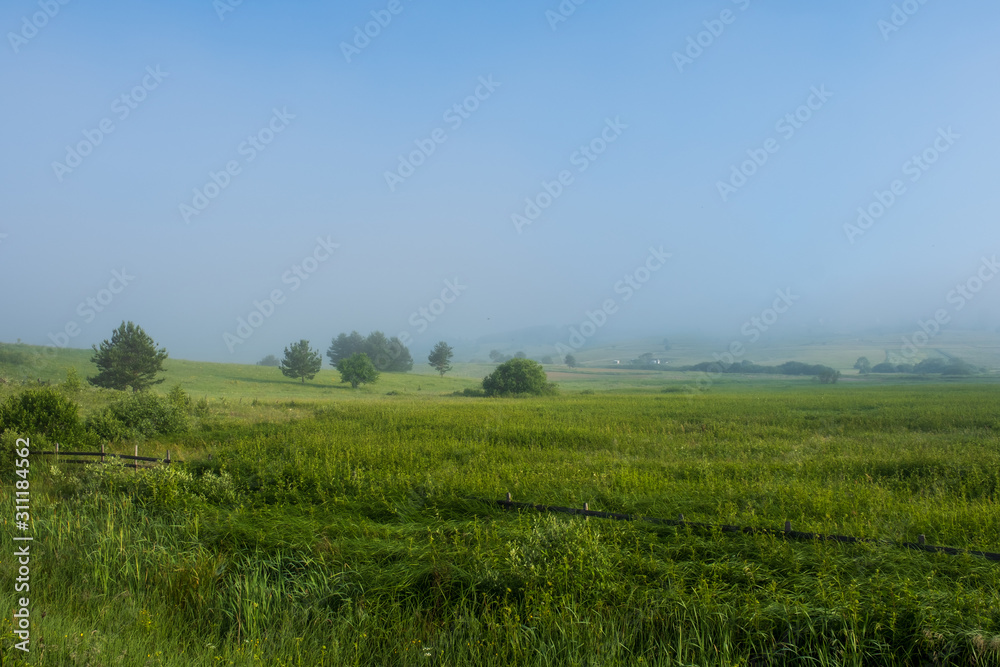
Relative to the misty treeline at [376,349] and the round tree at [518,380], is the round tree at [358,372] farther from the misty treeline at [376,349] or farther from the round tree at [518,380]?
the misty treeline at [376,349]

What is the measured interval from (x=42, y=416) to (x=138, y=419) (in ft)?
11.2

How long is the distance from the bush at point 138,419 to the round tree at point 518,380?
38.7 meters

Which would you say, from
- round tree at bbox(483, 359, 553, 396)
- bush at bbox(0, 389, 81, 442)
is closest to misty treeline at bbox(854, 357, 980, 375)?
round tree at bbox(483, 359, 553, 396)

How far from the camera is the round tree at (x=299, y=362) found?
251 feet

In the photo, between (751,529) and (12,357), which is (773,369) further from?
(12,357)

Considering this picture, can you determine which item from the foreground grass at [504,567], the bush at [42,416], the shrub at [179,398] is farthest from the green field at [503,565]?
the shrub at [179,398]

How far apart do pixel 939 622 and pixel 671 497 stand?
4.77m

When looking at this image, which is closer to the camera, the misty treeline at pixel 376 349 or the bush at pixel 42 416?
the bush at pixel 42 416

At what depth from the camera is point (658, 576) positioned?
21.2ft

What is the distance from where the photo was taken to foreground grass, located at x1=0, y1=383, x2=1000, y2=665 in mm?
5215

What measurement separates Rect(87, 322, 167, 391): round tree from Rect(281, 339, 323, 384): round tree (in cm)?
2568

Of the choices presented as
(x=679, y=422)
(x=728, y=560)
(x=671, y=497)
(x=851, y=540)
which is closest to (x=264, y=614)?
(x=728, y=560)

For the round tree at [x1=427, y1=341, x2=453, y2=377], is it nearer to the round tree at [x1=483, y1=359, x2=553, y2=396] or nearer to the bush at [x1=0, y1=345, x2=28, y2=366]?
the round tree at [x1=483, y1=359, x2=553, y2=396]

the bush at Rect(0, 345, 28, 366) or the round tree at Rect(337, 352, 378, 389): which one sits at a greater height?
the bush at Rect(0, 345, 28, 366)
